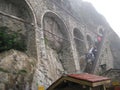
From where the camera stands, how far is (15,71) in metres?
7.88

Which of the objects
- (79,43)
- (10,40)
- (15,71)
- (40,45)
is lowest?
(15,71)

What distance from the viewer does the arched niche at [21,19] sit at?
10.7 m

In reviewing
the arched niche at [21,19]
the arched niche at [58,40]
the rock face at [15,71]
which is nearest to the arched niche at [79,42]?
the arched niche at [58,40]

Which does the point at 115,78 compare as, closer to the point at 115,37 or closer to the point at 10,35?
the point at 10,35

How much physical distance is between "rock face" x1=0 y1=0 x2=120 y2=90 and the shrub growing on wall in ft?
1.03

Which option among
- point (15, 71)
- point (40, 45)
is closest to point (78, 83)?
point (15, 71)

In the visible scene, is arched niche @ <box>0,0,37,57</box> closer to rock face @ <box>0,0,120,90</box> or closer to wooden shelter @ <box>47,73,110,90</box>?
rock face @ <box>0,0,120,90</box>

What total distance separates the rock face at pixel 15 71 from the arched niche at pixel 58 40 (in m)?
4.38

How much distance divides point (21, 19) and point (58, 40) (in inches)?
171

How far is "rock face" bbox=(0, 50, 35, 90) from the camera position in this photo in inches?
289

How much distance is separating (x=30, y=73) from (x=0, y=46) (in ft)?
6.91

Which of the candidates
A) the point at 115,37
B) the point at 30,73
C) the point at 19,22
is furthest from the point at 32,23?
the point at 115,37

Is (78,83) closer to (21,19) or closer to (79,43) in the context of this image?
(21,19)

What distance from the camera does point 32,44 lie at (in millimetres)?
10852
